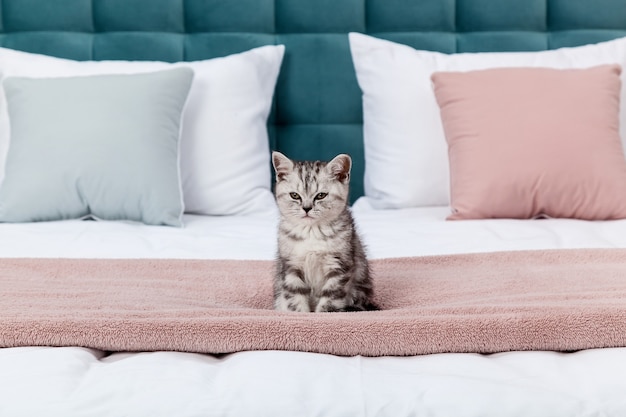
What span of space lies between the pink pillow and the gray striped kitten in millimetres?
752

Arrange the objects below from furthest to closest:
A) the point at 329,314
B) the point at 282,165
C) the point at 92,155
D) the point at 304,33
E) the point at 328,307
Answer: the point at 304,33
the point at 92,155
the point at 282,165
the point at 328,307
the point at 329,314

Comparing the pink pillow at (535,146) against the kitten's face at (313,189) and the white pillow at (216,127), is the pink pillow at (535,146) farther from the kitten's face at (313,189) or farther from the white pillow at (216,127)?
the kitten's face at (313,189)

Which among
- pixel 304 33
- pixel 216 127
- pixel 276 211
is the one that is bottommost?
pixel 276 211

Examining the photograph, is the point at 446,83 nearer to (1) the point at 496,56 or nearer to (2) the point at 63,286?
(1) the point at 496,56

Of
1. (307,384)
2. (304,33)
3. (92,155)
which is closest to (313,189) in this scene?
(307,384)

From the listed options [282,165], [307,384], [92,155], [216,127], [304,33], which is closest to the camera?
[307,384]

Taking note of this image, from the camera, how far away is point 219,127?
2541 mm

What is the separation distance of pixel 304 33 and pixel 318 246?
1500mm

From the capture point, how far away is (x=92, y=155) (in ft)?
7.46

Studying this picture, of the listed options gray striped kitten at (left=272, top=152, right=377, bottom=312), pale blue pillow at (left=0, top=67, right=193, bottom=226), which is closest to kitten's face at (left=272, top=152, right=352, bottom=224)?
gray striped kitten at (left=272, top=152, right=377, bottom=312)

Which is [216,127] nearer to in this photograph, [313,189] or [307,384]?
[313,189]

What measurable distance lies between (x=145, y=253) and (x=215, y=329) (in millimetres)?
793

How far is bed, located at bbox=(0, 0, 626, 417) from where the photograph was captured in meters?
1.14

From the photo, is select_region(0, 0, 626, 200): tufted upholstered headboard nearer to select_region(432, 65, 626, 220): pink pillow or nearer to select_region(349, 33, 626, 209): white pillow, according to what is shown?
select_region(349, 33, 626, 209): white pillow
